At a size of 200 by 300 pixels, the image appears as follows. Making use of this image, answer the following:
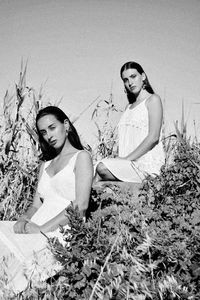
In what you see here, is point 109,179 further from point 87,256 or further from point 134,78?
point 87,256

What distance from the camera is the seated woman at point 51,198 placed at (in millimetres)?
1991

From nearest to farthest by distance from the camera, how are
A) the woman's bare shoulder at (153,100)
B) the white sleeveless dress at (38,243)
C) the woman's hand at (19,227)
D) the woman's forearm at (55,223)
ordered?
the white sleeveless dress at (38,243) < the woman's forearm at (55,223) < the woman's hand at (19,227) < the woman's bare shoulder at (153,100)

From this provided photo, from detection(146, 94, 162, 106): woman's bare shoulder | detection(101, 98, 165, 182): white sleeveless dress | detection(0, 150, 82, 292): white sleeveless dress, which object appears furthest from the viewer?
detection(146, 94, 162, 106): woman's bare shoulder

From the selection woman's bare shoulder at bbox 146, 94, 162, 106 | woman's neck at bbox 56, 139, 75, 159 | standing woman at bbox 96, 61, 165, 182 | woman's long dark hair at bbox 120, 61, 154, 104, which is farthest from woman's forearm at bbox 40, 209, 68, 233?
woman's long dark hair at bbox 120, 61, 154, 104

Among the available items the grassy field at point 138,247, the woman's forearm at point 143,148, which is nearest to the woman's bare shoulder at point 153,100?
the woman's forearm at point 143,148

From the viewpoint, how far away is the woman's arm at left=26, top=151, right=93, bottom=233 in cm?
229

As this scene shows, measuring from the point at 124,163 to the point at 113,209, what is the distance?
916 mm

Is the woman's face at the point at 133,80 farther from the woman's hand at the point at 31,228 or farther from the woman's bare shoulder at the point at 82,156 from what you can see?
the woman's hand at the point at 31,228

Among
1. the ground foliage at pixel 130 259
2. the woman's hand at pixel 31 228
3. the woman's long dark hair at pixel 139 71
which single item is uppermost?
the woman's long dark hair at pixel 139 71

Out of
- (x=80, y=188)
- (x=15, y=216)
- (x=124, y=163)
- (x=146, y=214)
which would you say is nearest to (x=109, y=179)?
(x=124, y=163)

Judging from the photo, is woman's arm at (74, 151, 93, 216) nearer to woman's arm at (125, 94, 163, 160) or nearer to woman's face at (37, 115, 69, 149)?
woman's face at (37, 115, 69, 149)

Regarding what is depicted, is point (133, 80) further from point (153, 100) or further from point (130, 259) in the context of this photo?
point (130, 259)

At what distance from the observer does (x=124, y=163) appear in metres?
2.94

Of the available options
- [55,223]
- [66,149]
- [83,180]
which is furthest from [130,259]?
[66,149]
